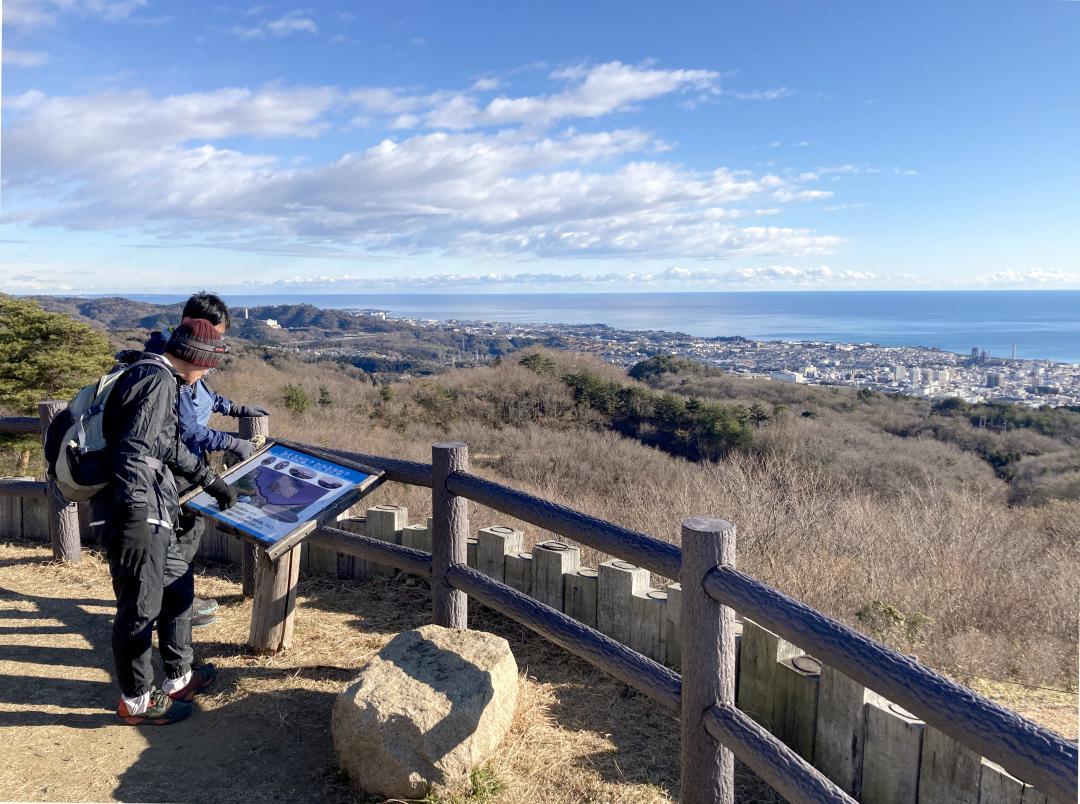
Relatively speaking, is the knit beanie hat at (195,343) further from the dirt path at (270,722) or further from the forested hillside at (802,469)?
the forested hillside at (802,469)

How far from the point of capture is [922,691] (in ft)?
6.86

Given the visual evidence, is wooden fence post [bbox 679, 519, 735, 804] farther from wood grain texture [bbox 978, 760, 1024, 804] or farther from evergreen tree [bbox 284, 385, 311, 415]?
evergreen tree [bbox 284, 385, 311, 415]

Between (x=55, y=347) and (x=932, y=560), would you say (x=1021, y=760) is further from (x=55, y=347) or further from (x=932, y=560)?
(x=55, y=347)

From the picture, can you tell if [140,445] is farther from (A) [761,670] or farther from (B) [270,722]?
(A) [761,670]

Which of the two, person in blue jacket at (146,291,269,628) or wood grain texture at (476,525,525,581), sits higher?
person in blue jacket at (146,291,269,628)

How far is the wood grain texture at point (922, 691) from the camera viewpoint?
1.80 meters

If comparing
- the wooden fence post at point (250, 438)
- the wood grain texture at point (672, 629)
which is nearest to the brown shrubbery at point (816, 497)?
the wood grain texture at point (672, 629)

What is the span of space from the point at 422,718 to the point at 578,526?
1.00m

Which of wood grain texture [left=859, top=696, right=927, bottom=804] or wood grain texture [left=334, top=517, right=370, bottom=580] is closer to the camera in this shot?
wood grain texture [left=859, top=696, right=927, bottom=804]

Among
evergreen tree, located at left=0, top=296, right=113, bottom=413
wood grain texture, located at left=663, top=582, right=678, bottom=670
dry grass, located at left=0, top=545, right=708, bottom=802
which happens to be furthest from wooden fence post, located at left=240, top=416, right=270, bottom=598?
evergreen tree, located at left=0, top=296, right=113, bottom=413

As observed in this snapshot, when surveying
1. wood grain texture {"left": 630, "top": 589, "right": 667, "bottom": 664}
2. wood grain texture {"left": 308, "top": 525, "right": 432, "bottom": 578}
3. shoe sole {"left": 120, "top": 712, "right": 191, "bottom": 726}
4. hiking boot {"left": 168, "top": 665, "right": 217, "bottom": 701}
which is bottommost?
shoe sole {"left": 120, "top": 712, "right": 191, "bottom": 726}

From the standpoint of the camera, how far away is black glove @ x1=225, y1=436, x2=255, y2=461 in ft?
13.3

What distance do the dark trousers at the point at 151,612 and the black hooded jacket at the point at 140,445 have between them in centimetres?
14

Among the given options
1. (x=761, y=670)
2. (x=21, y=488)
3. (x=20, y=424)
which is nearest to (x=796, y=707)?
(x=761, y=670)
